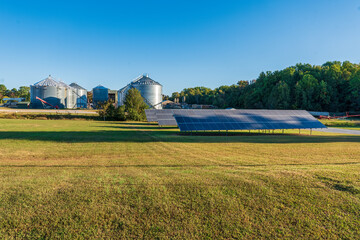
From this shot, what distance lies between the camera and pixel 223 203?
6.57 meters

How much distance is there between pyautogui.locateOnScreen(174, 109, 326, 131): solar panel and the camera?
27.7 meters

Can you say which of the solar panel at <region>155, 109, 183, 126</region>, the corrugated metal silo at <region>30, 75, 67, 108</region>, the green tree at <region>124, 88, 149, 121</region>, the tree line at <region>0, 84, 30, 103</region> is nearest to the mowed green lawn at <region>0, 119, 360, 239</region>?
the solar panel at <region>155, 109, 183, 126</region>

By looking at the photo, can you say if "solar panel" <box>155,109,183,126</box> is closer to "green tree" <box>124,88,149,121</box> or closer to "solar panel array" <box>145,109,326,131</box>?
"solar panel array" <box>145,109,326,131</box>

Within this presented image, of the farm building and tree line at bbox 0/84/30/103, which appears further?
tree line at bbox 0/84/30/103

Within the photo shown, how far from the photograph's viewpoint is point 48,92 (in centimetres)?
8775

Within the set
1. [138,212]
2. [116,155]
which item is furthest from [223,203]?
[116,155]

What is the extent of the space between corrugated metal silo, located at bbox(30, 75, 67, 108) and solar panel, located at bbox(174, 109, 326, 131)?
76.6 meters

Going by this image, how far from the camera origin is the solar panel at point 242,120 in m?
27.7

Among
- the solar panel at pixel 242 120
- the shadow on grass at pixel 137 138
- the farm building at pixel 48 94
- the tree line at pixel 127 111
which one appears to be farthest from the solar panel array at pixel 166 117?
the farm building at pixel 48 94

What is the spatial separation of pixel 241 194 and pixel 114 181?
15.1 ft

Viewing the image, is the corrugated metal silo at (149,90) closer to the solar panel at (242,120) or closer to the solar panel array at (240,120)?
the solar panel array at (240,120)

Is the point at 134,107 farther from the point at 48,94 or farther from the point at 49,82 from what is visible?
the point at 49,82

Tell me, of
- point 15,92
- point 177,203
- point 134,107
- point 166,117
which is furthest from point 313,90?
point 15,92

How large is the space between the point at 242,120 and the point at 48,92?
84.4 m
